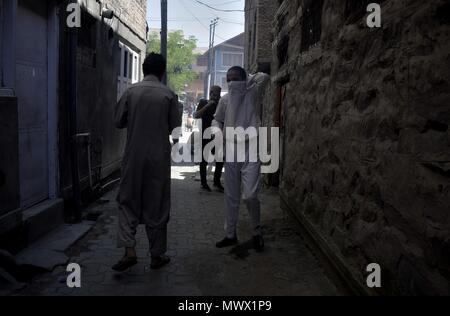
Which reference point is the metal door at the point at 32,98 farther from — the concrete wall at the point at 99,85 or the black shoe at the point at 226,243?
the black shoe at the point at 226,243

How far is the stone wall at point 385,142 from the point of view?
2387mm

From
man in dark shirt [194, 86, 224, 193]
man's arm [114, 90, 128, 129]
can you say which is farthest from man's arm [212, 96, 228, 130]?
man in dark shirt [194, 86, 224, 193]

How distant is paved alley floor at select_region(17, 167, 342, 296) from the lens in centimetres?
365

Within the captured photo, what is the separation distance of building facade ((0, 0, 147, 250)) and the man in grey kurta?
995 millimetres

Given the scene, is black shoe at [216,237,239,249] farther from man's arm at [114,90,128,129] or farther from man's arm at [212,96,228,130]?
man's arm at [114,90,128,129]

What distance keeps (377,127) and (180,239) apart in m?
2.80

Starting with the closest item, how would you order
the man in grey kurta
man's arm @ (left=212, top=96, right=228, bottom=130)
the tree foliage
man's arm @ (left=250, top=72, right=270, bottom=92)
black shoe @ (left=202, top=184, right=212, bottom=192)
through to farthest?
the man in grey kurta, man's arm @ (left=250, top=72, right=270, bottom=92), man's arm @ (left=212, top=96, right=228, bottom=130), black shoe @ (left=202, top=184, right=212, bottom=192), the tree foliage

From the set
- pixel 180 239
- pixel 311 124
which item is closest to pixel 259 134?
pixel 311 124

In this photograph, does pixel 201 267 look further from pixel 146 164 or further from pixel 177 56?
pixel 177 56

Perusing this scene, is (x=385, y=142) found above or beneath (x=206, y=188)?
above

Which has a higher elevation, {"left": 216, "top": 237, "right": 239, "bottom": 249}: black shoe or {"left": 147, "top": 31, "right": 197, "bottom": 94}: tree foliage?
{"left": 147, "top": 31, "right": 197, "bottom": 94}: tree foliage

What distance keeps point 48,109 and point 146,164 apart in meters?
1.94

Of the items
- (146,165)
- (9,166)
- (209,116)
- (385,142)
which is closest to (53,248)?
(9,166)

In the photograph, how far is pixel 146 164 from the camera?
3990 millimetres
